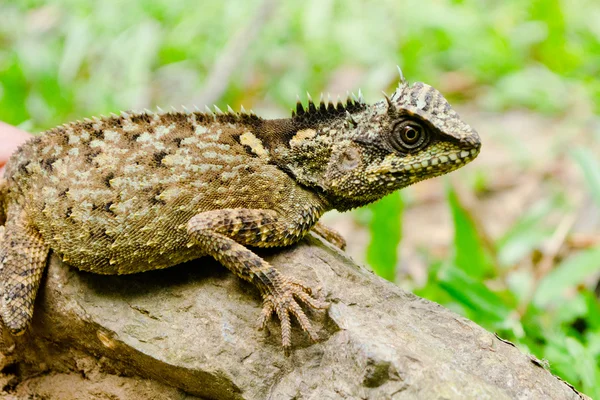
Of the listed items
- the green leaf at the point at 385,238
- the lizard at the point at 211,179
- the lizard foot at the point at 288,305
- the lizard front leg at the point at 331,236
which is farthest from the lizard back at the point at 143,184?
the green leaf at the point at 385,238

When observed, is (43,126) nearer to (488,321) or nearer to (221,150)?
(221,150)

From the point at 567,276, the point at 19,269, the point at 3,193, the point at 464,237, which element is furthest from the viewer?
the point at 464,237

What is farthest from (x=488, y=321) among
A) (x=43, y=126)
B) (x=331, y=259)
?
(x=43, y=126)

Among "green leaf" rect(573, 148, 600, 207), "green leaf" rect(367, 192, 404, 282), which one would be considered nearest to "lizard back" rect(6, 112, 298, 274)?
"green leaf" rect(367, 192, 404, 282)

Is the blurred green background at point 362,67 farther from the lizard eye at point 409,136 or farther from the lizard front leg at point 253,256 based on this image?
the lizard front leg at point 253,256

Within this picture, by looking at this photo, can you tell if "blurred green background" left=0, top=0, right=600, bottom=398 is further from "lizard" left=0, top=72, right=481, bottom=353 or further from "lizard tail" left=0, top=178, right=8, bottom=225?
"lizard" left=0, top=72, right=481, bottom=353

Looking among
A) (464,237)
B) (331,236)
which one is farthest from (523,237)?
(331,236)

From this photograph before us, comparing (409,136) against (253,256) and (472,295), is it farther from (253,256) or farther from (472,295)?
(472,295)
